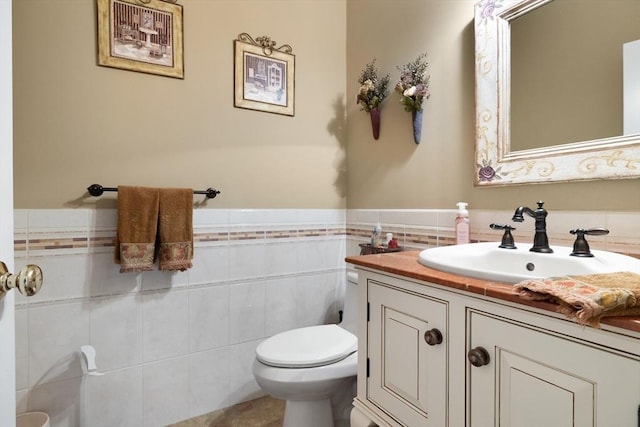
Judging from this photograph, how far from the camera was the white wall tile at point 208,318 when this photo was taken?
170cm

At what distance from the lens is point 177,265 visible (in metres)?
1.55

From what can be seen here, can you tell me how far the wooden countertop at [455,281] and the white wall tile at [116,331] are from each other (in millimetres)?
1144

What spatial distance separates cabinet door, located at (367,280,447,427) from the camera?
82cm

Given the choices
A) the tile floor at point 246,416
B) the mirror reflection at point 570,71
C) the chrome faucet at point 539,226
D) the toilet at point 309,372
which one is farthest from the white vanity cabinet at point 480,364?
the tile floor at point 246,416

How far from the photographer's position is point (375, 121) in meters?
1.85

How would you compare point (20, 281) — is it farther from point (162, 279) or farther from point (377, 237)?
point (377, 237)

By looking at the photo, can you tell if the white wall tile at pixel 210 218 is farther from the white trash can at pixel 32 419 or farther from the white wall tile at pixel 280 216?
the white trash can at pixel 32 419

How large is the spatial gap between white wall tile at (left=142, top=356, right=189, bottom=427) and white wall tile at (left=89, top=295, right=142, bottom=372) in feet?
0.36

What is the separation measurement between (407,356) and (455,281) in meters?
0.28

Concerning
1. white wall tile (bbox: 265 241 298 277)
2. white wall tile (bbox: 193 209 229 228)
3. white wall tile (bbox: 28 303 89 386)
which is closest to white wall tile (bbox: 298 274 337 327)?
white wall tile (bbox: 265 241 298 277)

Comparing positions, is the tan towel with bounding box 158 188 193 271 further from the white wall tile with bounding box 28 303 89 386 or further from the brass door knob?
the brass door knob

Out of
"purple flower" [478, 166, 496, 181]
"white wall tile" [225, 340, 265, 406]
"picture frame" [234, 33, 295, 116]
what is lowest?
"white wall tile" [225, 340, 265, 406]

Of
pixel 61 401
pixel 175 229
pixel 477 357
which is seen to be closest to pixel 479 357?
pixel 477 357

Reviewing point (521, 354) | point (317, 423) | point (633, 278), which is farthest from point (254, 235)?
point (633, 278)
